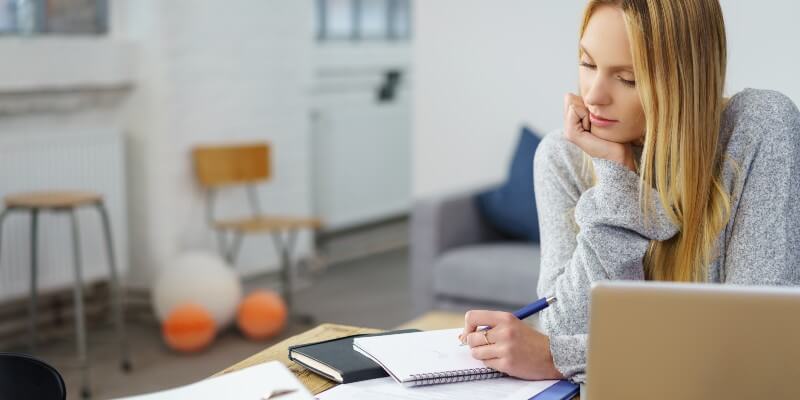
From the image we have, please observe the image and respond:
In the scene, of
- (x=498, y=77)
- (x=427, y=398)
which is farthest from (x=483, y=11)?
(x=427, y=398)

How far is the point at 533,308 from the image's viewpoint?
4.19ft

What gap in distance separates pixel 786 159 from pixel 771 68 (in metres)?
2.06

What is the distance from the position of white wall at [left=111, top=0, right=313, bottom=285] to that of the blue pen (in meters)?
2.95

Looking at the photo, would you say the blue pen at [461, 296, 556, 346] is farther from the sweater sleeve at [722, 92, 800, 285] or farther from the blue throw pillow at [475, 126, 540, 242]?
the blue throw pillow at [475, 126, 540, 242]

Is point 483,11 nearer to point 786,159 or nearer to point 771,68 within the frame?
Answer: point 771,68

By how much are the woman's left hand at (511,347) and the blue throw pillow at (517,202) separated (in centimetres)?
212

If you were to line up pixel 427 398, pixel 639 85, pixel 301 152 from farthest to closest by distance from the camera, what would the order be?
pixel 301 152 → pixel 639 85 → pixel 427 398

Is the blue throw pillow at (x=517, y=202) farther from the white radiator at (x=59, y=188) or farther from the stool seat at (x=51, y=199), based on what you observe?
the white radiator at (x=59, y=188)

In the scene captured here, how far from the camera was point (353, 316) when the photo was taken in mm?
4078

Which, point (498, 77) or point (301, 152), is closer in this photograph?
point (498, 77)

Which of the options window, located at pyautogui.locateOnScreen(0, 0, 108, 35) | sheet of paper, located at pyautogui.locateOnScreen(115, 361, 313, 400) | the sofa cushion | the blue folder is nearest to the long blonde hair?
the blue folder

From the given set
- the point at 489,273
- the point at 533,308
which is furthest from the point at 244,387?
the point at 489,273

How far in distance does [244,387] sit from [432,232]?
2.24 metres

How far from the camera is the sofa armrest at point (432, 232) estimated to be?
10.8ft
